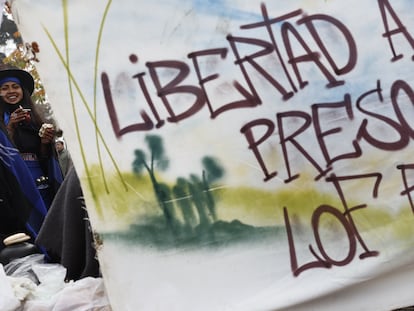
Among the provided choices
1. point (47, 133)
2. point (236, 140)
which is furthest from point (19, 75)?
point (236, 140)

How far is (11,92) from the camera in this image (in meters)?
4.27

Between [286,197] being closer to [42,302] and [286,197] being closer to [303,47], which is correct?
[303,47]

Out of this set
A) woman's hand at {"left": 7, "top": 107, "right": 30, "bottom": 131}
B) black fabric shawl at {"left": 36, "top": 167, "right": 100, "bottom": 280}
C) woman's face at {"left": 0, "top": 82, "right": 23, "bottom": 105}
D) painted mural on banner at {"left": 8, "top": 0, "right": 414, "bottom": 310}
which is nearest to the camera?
painted mural on banner at {"left": 8, "top": 0, "right": 414, "bottom": 310}

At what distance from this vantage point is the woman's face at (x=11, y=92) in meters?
4.25

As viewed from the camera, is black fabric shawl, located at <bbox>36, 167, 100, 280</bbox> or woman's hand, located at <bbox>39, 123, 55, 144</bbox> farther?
woman's hand, located at <bbox>39, 123, 55, 144</bbox>

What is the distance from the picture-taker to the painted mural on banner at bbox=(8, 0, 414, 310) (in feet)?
6.64

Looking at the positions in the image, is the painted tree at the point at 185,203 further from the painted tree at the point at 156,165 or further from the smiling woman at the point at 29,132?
the smiling woman at the point at 29,132

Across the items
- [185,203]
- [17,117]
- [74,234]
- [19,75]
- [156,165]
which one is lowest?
[74,234]

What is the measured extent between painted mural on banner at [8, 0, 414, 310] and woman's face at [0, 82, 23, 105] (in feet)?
7.67

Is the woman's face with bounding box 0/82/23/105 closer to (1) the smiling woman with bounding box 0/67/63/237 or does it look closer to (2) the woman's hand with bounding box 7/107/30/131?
(1) the smiling woman with bounding box 0/67/63/237

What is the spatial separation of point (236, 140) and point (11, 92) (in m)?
2.71

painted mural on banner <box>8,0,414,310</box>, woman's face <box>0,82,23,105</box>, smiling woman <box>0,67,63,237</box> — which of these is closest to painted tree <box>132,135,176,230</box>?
painted mural on banner <box>8,0,414,310</box>

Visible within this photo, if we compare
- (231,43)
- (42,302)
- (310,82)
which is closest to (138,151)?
(231,43)

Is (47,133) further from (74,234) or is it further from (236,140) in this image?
(236,140)
